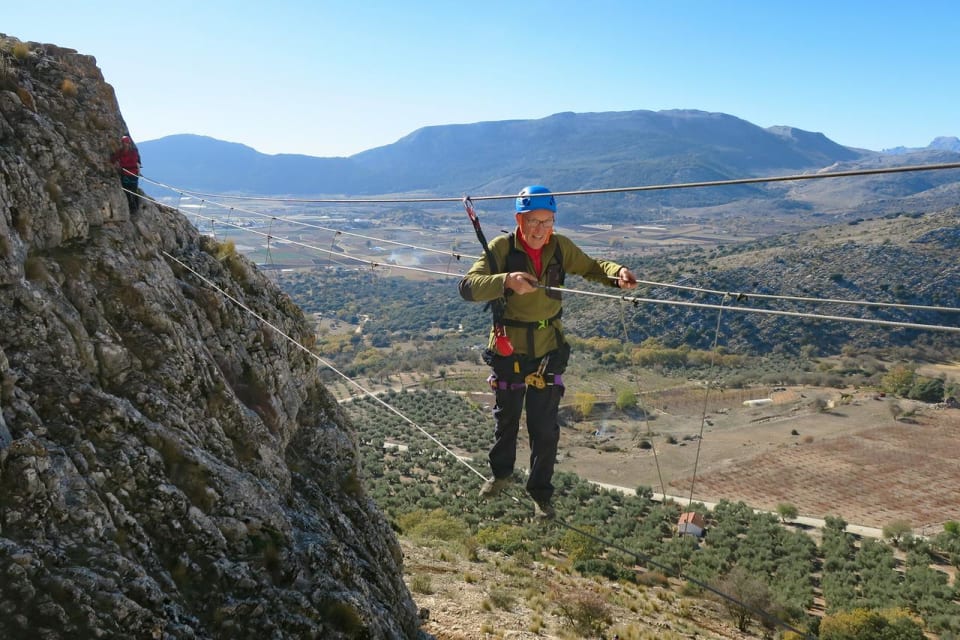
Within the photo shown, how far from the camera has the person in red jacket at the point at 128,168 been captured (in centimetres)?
787

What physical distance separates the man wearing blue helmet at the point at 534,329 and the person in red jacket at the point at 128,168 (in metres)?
4.90

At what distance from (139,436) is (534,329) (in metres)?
3.45

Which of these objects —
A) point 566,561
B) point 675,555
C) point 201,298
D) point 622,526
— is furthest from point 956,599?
point 201,298

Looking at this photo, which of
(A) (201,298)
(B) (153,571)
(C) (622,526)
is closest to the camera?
(B) (153,571)

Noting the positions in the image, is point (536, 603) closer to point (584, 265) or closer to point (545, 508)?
Answer: point (545, 508)

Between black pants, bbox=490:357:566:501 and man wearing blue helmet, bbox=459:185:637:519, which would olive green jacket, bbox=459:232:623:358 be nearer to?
man wearing blue helmet, bbox=459:185:637:519

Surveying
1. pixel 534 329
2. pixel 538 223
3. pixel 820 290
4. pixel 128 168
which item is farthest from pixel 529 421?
pixel 820 290

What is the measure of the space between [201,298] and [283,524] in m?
3.36

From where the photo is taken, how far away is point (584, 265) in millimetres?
6070

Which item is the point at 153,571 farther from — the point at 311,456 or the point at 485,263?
the point at 311,456

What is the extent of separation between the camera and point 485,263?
562 cm

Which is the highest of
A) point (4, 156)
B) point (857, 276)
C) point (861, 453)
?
point (4, 156)

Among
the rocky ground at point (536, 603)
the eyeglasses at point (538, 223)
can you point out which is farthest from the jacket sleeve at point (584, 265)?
the rocky ground at point (536, 603)

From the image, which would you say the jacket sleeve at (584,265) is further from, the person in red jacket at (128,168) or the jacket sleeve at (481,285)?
the person in red jacket at (128,168)
